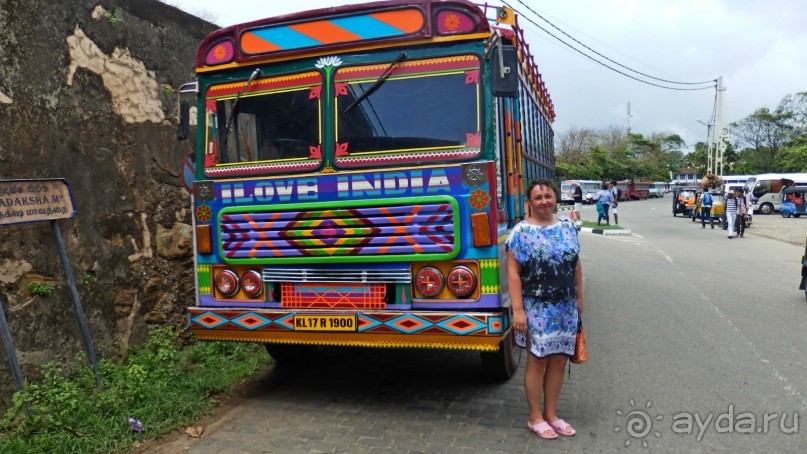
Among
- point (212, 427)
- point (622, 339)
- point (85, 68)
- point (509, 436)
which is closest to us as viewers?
point (509, 436)

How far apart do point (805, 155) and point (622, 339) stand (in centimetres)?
4676

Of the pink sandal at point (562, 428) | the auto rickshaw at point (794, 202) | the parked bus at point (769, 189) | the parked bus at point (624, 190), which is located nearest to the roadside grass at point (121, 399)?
the pink sandal at point (562, 428)

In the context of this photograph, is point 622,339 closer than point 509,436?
No

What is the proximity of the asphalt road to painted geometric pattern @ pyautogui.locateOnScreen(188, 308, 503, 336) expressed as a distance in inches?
27.3

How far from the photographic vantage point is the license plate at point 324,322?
4.10 meters

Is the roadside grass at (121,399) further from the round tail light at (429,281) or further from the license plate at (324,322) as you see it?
the round tail light at (429,281)

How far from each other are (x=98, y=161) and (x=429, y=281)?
3.19 metres

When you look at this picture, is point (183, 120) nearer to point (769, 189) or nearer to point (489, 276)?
point (489, 276)

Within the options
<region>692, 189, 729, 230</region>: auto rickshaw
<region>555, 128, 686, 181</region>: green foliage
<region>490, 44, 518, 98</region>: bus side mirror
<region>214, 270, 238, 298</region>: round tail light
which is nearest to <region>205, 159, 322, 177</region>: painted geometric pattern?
<region>214, 270, 238, 298</region>: round tail light

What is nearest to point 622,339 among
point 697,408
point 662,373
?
point 662,373

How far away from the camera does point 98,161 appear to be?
516 cm

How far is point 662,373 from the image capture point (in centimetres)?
521

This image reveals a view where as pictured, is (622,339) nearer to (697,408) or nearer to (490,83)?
(697,408)

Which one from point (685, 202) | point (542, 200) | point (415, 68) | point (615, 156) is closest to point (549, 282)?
point (542, 200)
